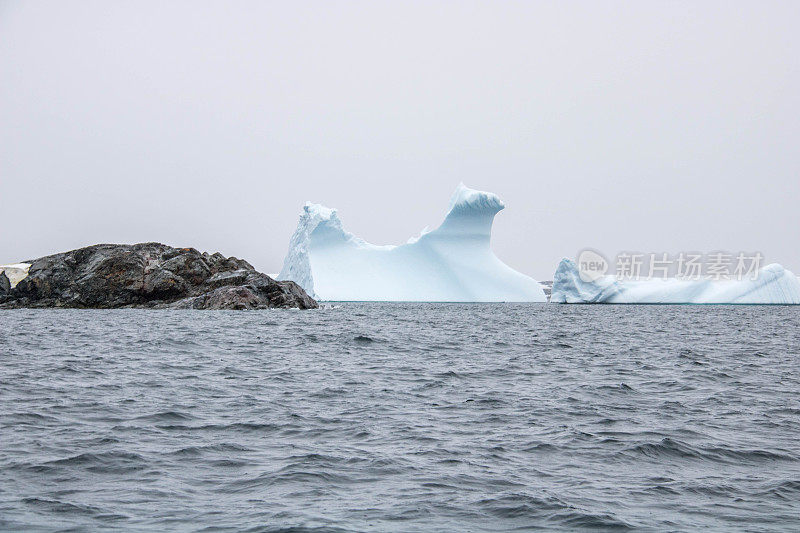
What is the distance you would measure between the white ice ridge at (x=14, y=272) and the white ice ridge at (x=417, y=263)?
69.1ft

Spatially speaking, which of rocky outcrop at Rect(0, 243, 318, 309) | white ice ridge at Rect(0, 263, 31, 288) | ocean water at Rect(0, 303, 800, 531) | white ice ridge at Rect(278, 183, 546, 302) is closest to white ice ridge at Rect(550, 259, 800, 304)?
white ice ridge at Rect(278, 183, 546, 302)

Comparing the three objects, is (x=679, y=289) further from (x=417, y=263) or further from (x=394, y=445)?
(x=394, y=445)

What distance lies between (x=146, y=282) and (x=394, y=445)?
4683cm

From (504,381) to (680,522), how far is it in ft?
24.0

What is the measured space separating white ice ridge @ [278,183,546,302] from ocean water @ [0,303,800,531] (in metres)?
48.9

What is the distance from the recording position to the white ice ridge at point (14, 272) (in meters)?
56.5

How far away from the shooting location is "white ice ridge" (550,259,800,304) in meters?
57.4

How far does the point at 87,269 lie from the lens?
52.7m

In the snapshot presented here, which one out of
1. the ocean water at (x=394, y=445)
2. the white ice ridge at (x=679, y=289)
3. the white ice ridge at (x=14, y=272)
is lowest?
the ocean water at (x=394, y=445)

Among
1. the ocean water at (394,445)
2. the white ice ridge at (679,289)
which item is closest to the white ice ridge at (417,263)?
the white ice ridge at (679,289)

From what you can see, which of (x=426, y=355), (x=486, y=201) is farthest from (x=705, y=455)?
(x=486, y=201)

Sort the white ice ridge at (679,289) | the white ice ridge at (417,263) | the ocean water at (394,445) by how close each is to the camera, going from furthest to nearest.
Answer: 1. the white ice ridge at (417,263)
2. the white ice ridge at (679,289)
3. the ocean water at (394,445)

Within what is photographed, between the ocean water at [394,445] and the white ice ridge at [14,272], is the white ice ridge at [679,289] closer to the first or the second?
the white ice ridge at [14,272]

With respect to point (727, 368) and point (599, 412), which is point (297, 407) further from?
point (727, 368)
